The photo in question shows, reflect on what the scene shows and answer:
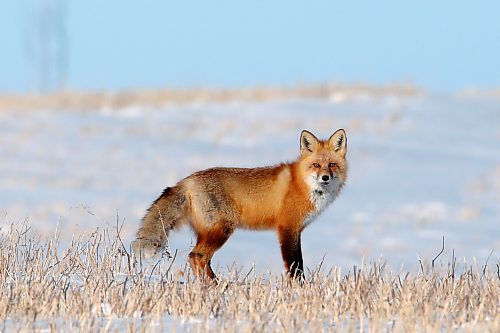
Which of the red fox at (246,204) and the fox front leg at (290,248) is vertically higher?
the red fox at (246,204)

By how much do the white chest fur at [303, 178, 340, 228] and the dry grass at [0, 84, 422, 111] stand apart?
18.5 metres

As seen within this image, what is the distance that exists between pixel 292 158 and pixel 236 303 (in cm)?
1595

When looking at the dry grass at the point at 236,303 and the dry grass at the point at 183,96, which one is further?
the dry grass at the point at 183,96

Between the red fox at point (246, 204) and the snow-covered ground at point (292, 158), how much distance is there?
22.0ft

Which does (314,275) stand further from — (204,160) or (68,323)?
(204,160)

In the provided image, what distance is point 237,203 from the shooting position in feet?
26.4

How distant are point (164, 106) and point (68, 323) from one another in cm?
2209

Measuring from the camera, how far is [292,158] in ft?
71.6

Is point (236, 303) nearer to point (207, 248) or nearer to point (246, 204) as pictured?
point (207, 248)

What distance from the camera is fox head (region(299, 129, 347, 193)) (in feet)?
26.7

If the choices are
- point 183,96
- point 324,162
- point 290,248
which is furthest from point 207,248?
point 183,96

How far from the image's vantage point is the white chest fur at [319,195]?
8.14 m

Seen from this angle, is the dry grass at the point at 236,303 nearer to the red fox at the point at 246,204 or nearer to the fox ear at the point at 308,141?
the red fox at the point at 246,204

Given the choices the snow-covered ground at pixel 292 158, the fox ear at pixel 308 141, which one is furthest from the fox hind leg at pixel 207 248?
the snow-covered ground at pixel 292 158
